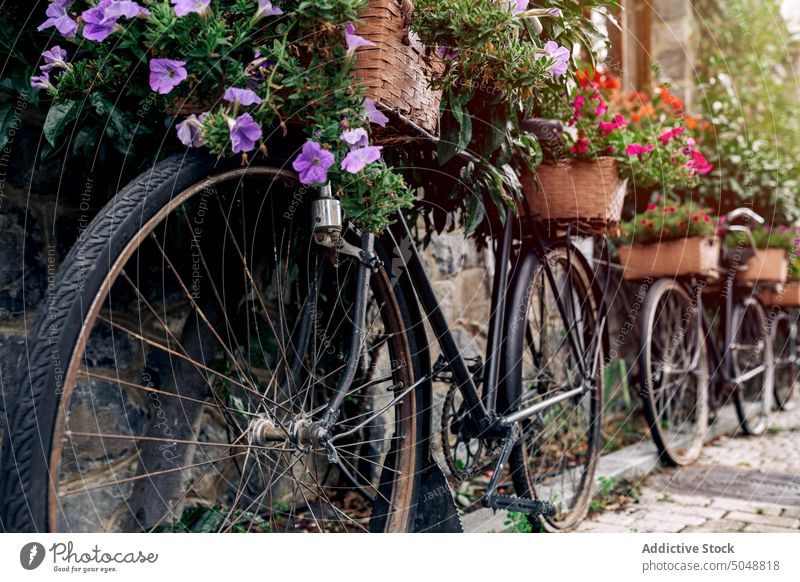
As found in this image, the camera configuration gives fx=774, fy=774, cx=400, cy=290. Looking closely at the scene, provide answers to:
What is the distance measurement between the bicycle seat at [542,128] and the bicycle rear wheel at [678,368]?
1.43 metres

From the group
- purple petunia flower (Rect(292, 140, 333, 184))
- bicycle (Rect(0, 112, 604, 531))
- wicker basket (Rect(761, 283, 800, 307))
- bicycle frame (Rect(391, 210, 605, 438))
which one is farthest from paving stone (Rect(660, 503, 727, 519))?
wicker basket (Rect(761, 283, 800, 307))

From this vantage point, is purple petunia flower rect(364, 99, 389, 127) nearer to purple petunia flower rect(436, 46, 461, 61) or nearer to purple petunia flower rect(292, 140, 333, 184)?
purple petunia flower rect(292, 140, 333, 184)

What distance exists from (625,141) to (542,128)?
0.37 metres

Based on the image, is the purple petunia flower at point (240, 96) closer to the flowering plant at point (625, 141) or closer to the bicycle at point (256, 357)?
the bicycle at point (256, 357)

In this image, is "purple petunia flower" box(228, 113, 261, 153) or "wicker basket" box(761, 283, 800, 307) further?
"wicker basket" box(761, 283, 800, 307)

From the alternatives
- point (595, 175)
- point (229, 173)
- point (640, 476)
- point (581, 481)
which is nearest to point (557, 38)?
point (595, 175)

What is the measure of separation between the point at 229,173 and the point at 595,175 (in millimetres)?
1231

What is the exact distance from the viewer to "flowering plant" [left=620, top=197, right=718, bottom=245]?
3303 millimetres

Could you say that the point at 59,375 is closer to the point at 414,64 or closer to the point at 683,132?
the point at 414,64

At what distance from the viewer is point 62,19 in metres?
1.25

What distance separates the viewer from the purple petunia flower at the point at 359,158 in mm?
1291

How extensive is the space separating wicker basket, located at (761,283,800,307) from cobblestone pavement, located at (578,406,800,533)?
1164 mm

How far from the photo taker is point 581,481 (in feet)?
8.17
